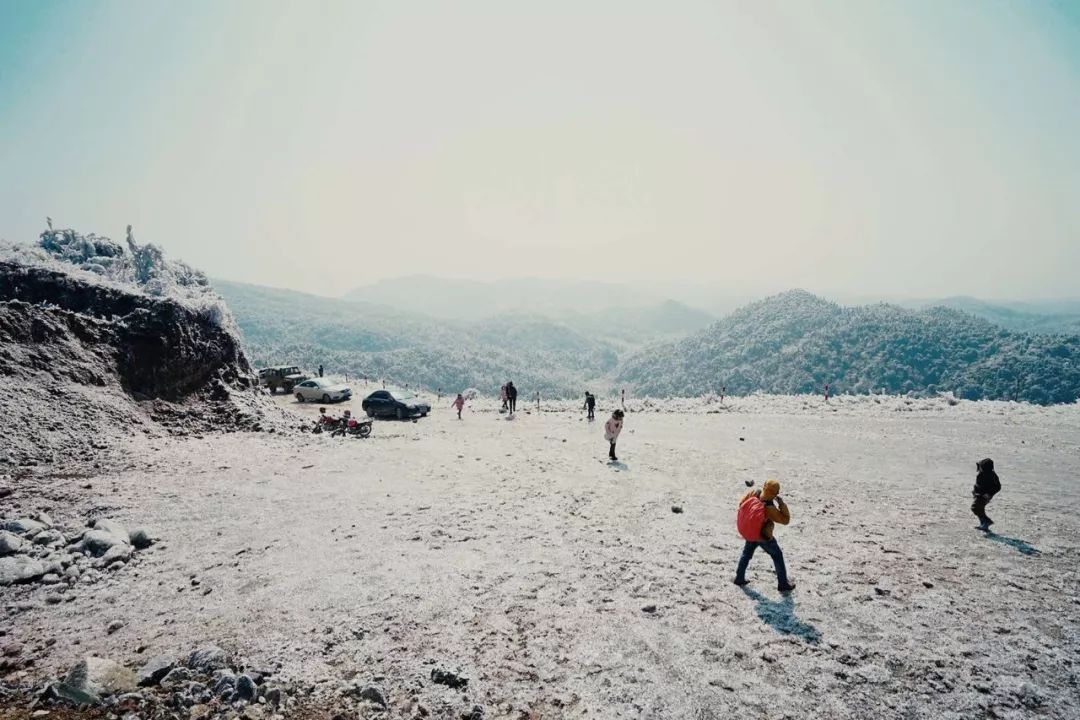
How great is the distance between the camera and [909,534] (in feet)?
35.0

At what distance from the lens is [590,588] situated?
8219 millimetres

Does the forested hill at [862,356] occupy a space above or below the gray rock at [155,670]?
above

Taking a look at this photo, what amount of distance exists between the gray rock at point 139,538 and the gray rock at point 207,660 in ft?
14.7

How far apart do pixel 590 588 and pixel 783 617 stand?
2.92 metres

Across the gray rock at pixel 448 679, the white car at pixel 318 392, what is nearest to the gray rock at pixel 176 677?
the gray rock at pixel 448 679

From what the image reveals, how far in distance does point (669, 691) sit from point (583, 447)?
48.8ft

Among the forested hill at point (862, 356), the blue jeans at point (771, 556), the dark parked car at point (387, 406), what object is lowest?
the dark parked car at point (387, 406)

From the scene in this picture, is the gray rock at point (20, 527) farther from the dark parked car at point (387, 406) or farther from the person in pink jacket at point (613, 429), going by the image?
the dark parked car at point (387, 406)

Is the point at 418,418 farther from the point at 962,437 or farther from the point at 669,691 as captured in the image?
the point at 962,437

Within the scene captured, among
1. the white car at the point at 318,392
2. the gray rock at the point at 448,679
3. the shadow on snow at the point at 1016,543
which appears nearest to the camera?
the gray rock at the point at 448,679

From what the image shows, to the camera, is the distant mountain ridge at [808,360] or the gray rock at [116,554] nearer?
the gray rock at [116,554]

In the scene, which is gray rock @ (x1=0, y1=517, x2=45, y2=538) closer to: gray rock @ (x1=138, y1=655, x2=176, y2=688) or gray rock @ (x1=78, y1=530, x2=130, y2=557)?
gray rock @ (x1=78, y1=530, x2=130, y2=557)

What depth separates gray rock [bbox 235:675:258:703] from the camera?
5598 millimetres

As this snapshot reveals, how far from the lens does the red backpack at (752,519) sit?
780cm
